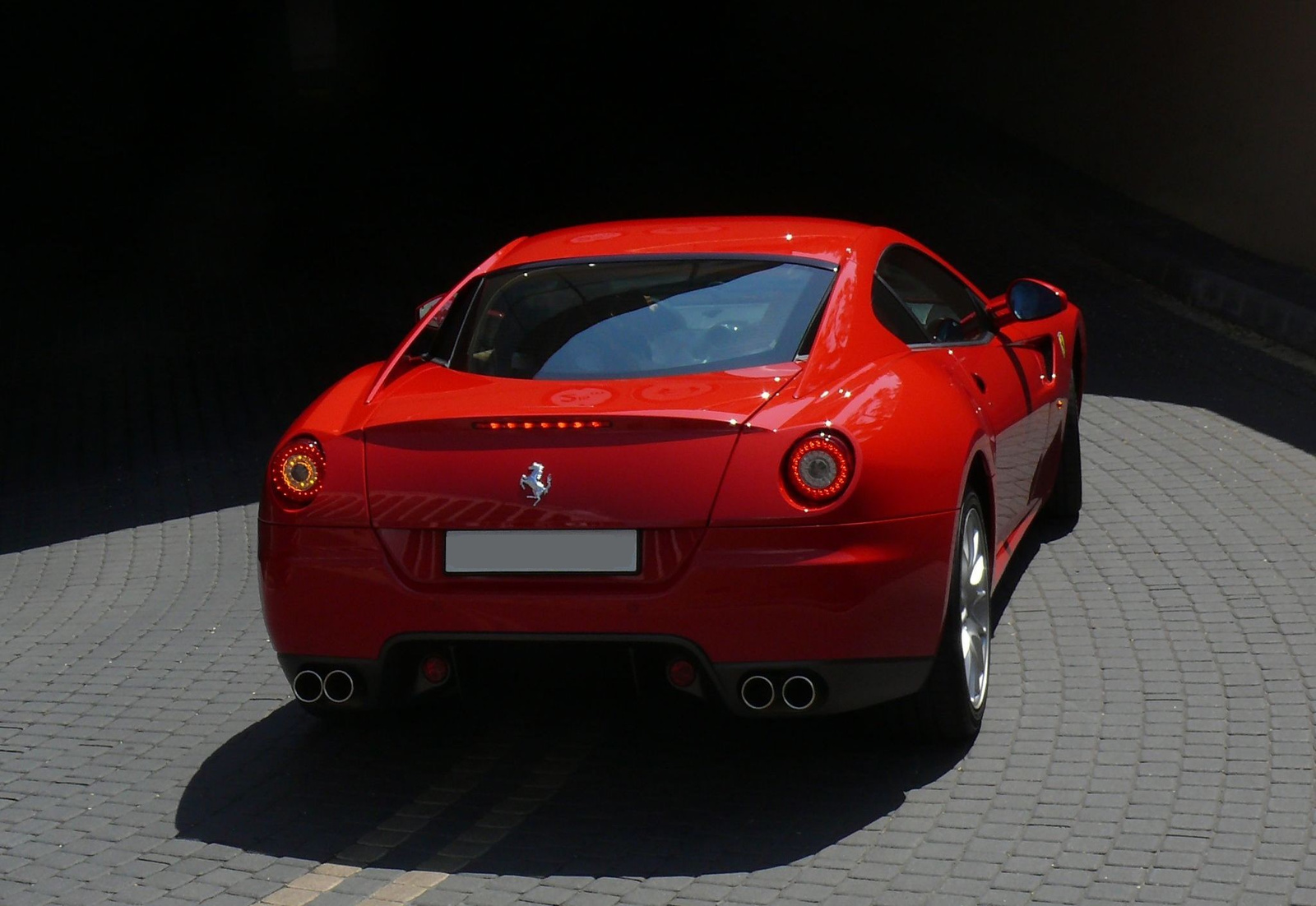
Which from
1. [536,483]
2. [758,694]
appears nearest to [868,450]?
[758,694]

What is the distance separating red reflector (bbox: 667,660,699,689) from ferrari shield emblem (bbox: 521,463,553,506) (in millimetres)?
542

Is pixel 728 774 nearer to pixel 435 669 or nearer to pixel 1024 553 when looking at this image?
pixel 435 669

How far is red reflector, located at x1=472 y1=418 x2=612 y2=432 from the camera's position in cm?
461

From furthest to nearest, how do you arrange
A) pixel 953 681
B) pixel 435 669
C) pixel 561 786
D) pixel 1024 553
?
pixel 1024 553, pixel 561 786, pixel 953 681, pixel 435 669

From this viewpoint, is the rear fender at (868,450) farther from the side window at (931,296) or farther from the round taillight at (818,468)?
the side window at (931,296)

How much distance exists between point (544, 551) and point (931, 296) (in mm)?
2071

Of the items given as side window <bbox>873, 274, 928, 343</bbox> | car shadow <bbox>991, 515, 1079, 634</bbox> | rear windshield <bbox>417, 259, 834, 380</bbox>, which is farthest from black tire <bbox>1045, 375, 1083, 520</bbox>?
rear windshield <bbox>417, 259, 834, 380</bbox>

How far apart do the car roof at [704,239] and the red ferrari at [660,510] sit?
209 mm

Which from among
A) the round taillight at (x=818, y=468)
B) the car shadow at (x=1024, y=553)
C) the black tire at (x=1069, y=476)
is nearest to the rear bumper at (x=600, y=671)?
the round taillight at (x=818, y=468)

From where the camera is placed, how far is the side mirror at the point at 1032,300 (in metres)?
6.20

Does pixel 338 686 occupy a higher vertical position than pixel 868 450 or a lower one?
lower

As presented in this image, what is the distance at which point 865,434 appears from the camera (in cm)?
463

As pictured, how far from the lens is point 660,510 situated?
4492 mm

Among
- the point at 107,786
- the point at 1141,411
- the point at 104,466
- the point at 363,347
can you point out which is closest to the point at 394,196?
the point at 363,347
